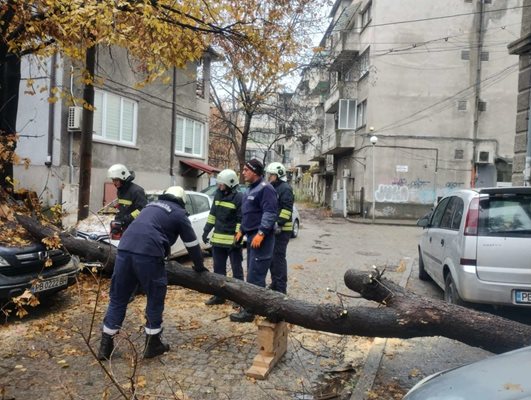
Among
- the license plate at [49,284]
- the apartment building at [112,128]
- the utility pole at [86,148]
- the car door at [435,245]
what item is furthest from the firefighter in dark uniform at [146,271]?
the utility pole at [86,148]

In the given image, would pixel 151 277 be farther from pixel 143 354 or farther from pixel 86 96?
pixel 86 96

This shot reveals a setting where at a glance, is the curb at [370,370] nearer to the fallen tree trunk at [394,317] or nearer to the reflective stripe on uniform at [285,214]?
the fallen tree trunk at [394,317]

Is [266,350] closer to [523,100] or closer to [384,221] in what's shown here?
[523,100]

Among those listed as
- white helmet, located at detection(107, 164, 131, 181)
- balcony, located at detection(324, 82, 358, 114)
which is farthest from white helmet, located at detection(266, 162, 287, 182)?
balcony, located at detection(324, 82, 358, 114)

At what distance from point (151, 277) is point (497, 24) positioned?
1016 inches

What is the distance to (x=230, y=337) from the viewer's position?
507 centimetres

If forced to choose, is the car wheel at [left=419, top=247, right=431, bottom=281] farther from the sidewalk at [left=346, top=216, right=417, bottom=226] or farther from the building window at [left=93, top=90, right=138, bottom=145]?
the sidewalk at [left=346, top=216, right=417, bottom=226]

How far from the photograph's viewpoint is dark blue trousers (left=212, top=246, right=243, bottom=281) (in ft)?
20.8

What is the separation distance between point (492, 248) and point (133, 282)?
3832mm

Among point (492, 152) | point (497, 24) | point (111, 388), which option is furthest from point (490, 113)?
point (111, 388)

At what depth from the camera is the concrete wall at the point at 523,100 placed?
9016 millimetres

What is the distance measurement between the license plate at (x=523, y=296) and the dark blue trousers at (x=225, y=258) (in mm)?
3316

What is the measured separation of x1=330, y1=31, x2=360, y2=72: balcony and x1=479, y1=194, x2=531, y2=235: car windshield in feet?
74.6

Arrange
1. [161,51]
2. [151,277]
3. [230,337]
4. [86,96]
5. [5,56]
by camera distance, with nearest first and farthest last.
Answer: [151,277]
[230,337]
[5,56]
[161,51]
[86,96]
